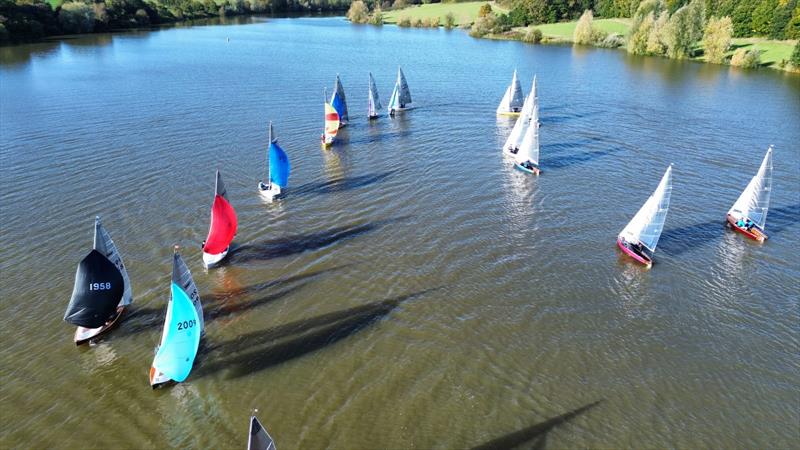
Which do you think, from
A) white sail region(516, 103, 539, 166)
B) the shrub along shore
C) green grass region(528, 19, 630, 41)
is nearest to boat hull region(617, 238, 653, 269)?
white sail region(516, 103, 539, 166)

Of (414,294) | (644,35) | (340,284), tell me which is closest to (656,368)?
(414,294)

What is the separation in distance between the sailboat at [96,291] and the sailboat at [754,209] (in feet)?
107

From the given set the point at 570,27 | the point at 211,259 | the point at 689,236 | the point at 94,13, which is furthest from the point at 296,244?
the point at 570,27

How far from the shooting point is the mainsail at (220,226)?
25.0 m

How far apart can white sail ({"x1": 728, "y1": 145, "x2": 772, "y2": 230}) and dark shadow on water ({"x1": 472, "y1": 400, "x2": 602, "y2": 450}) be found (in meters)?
19.9

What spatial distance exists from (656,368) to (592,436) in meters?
4.87

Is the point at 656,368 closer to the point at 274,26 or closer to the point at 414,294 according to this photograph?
the point at 414,294

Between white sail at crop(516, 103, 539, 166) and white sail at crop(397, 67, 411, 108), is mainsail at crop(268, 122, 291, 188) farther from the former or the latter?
white sail at crop(397, 67, 411, 108)

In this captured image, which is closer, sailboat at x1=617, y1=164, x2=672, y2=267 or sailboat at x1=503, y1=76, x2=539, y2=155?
sailboat at x1=617, y1=164, x2=672, y2=267

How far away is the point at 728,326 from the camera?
73.9 ft

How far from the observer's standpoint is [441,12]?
504 feet

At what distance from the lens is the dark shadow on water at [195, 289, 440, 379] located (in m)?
19.4

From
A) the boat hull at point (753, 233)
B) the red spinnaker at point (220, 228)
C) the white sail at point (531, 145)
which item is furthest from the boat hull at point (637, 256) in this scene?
the red spinnaker at point (220, 228)

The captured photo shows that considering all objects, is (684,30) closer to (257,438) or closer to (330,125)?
(330,125)
